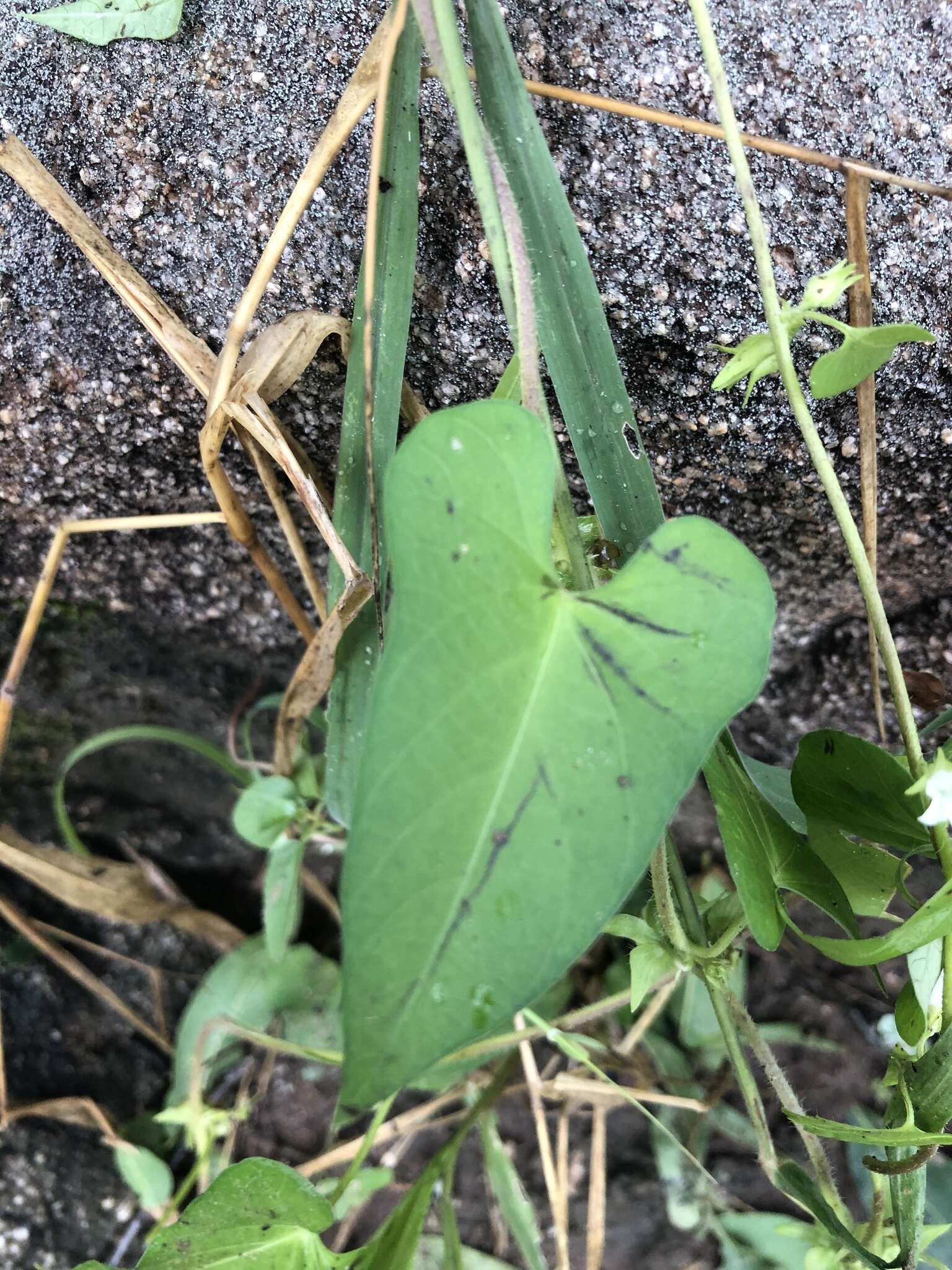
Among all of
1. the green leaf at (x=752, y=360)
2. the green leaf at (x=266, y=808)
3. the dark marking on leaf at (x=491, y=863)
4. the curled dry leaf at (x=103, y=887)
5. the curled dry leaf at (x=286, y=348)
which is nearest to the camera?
the dark marking on leaf at (x=491, y=863)

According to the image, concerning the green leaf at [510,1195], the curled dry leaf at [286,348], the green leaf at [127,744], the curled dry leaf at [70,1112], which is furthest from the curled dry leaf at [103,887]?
the curled dry leaf at [286,348]

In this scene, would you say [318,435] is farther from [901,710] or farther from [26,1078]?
[26,1078]

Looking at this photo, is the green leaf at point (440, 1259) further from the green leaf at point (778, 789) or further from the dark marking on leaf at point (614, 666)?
the dark marking on leaf at point (614, 666)

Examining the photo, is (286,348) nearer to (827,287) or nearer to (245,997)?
(827,287)

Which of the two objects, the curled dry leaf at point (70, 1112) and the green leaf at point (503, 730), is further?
the curled dry leaf at point (70, 1112)

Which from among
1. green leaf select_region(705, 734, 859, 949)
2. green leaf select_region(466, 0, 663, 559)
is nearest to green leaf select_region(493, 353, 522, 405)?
green leaf select_region(466, 0, 663, 559)

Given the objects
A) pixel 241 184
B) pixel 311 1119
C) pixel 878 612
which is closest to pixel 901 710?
pixel 878 612

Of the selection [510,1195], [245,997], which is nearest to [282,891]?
[245,997]
